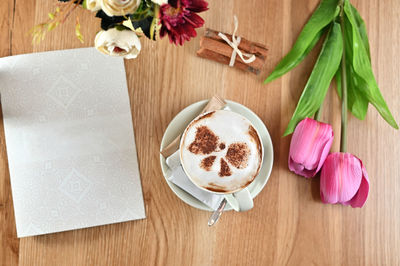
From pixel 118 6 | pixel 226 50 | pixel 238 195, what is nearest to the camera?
pixel 118 6

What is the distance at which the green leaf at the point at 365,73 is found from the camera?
81 centimetres

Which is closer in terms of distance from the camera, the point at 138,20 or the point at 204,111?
the point at 138,20

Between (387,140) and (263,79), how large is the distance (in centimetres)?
32

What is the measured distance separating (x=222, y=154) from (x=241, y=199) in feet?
0.31

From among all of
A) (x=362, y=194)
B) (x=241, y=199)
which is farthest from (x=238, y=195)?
(x=362, y=194)

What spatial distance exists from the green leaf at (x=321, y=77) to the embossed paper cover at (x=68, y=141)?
1.28 ft

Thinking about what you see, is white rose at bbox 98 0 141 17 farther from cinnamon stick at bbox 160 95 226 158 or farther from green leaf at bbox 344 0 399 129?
green leaf at bbox 344 0 399 129

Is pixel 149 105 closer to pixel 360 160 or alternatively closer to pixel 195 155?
pixel 195 155

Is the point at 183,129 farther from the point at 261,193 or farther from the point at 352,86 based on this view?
the point at 352,86

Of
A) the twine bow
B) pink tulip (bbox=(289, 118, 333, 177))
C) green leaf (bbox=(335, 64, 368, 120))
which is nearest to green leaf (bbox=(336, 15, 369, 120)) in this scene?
green leaf (bbox=(335, 64, 368, 120))

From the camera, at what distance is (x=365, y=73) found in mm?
816

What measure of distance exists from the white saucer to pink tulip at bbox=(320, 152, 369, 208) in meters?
0.12

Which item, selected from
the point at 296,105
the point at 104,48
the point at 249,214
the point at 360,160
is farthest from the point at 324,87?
the point at 104,48

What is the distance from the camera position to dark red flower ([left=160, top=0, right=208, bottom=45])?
570 millimetres
